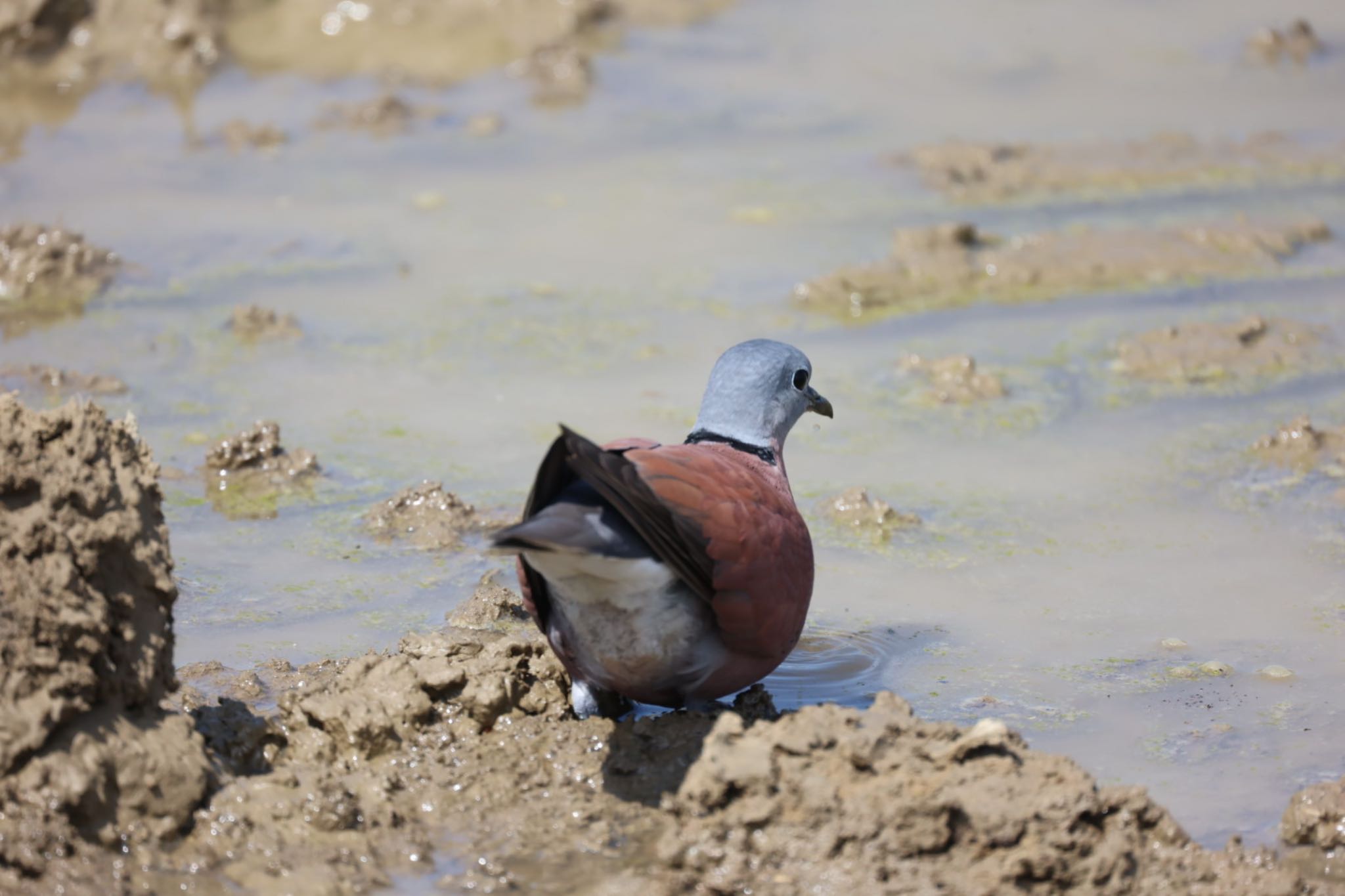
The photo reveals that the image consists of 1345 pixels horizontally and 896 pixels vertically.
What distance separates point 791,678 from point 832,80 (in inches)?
306

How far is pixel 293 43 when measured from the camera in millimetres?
11781

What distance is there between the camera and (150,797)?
3.47 meters

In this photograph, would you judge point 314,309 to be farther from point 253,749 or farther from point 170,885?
point 170,885

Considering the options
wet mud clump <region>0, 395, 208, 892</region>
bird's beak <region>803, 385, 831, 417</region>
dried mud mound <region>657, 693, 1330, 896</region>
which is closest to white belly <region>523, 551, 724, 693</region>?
dried mud mound <region>657, 693, 1330, 896</region>


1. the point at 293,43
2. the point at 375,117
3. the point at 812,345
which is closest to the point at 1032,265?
the point at 812,345

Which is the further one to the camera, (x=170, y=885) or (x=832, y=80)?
(x=832, y=80)

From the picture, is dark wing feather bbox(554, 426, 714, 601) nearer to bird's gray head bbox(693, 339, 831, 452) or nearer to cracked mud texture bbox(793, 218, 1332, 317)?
bird's gray head bbox(693, 339, 831, 452)

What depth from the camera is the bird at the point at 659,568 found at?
11.8 feet

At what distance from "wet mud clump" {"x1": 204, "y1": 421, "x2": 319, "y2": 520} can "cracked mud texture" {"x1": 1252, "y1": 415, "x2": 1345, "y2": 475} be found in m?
3.91

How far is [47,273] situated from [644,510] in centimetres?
544

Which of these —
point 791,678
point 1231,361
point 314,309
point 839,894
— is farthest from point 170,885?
point 1231,361

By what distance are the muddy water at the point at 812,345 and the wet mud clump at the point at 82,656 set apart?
3.72 feet

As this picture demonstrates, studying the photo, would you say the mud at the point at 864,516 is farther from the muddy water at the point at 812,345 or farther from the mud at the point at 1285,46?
the mud at the point at 1285,46

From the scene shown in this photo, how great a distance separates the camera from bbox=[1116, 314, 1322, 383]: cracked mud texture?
Result: 732 cm
